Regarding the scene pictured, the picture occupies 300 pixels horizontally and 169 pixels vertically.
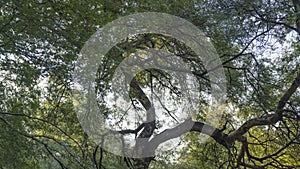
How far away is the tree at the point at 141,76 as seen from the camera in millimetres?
2574

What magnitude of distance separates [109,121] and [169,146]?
1424mm

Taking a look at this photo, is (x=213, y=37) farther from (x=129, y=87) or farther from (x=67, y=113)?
(x=67, y=113)

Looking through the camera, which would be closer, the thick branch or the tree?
the tree

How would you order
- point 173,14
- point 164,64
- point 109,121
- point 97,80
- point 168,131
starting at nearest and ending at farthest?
point 97,80
point 173,14
point 109,121
point 164,64
point 168,131

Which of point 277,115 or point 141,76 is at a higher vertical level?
point 141,76

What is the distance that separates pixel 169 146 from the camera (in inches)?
182

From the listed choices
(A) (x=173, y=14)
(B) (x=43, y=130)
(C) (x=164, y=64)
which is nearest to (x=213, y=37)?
(A) (x=173, y=14)

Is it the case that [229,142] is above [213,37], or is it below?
below

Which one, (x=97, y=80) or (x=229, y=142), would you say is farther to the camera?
(x=229, y=142)

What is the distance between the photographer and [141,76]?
432 centimetres

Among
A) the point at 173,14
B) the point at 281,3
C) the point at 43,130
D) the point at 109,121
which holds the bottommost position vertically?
the point at 43,130

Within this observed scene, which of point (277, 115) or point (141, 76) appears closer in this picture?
point (277, 115)

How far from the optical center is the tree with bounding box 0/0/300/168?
2574mm

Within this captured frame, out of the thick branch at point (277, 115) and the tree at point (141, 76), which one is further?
the thick branch at point (277, 115)
